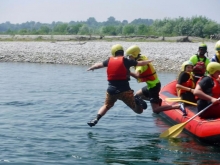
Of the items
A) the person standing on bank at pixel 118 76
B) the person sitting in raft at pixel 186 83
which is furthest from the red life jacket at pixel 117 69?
the person sitting in raft at pixel 186 83

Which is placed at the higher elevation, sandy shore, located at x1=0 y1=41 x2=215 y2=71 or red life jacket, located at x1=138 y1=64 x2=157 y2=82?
red life jacket, located at x1=138 y1=64 x2=157 y2=82

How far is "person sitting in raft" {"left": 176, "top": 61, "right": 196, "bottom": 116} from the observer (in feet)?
30.7

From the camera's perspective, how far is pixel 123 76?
28.5ft

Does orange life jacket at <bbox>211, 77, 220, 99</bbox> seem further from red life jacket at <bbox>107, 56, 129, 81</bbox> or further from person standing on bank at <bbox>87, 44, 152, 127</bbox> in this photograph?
red life jacket at <bbox>107, 56, 129, 81</bbox>

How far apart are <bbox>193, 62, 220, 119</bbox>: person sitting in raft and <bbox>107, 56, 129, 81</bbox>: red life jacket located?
4.24 ft

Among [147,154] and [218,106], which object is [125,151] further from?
[218,106]

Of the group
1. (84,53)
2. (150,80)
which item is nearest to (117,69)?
(150,80)

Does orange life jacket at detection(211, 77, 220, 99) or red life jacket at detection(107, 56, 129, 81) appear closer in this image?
orange life jacket at detection(211, 77, 220, 99)

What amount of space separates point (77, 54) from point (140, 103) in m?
16.9

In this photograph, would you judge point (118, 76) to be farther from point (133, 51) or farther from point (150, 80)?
point (150, 80)

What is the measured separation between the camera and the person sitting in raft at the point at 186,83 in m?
9.37

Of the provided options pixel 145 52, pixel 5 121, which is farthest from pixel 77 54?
pixel 5 121

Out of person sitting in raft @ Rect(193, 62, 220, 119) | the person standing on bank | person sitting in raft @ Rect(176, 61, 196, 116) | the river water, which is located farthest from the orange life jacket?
the person standing on bank

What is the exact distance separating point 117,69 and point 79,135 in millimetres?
1281
